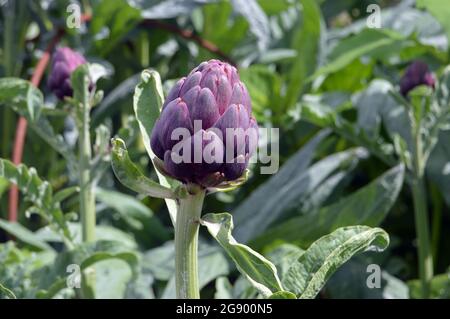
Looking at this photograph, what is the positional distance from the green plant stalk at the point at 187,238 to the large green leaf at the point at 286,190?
508 mm

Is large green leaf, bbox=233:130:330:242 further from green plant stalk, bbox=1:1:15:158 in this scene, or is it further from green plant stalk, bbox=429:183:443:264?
green plant stalk, bbox=1:1:15:158

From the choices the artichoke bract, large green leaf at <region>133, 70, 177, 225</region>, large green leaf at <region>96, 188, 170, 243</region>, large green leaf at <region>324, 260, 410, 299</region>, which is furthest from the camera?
large green leaf at <region>96, 188, 170, 243</region>

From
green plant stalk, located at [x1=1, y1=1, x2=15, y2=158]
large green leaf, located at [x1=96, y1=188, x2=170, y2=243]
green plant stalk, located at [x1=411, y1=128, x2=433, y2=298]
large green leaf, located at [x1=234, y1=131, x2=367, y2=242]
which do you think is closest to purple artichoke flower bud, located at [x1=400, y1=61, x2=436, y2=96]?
green plant stalk, located at [x1=411, y1=128, x2=433, y2=298]

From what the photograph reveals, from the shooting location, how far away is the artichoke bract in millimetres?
567

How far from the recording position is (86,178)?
900 mm

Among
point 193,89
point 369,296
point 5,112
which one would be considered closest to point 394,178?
point 369,296

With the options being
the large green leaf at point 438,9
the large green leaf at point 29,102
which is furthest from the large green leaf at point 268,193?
the large green leaf at point 29,102

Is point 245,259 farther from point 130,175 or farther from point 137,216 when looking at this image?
point 137,216

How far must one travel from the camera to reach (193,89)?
57 centimetres

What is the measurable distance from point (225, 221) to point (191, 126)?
0.25 feet

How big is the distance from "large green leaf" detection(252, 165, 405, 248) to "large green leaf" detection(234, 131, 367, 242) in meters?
0.03

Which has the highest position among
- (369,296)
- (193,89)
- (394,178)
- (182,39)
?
(182,39)
